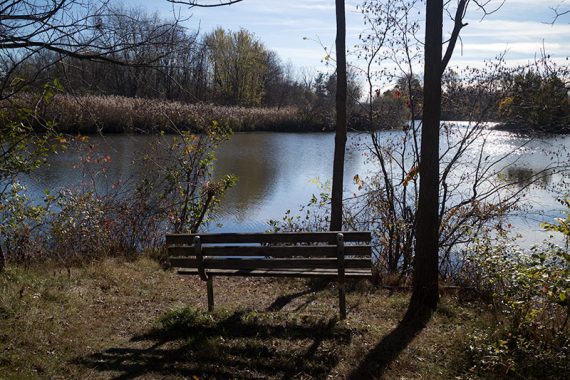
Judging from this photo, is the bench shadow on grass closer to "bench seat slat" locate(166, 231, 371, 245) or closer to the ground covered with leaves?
the ground covered with leaves

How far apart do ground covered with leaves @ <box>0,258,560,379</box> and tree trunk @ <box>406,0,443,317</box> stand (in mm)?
277

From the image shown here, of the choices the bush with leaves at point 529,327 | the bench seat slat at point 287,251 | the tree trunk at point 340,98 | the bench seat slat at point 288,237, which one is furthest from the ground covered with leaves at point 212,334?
the tree trunk at point 340,98

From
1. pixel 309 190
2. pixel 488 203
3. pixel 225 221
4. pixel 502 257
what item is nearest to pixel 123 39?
pixel 502 257

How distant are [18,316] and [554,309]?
4941mm

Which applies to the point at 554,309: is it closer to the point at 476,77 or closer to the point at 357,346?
the point at 357,346

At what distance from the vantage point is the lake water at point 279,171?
36.0 ft

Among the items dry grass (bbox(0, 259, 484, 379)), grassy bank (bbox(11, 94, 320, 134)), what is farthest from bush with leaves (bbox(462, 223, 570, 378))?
grassy bank (bbox(11, 94, 320, 134))

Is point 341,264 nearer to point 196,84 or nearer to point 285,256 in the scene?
point 285,256

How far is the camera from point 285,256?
17.3ft

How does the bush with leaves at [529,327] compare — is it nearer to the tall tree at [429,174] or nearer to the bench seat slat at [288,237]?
the tall tree at [429,174]

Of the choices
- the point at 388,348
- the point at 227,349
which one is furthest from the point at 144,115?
the point at 388,348

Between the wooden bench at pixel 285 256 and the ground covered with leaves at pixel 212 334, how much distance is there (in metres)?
0.43

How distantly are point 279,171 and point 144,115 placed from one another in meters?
6.06

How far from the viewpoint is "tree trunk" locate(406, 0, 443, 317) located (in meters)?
5.32
